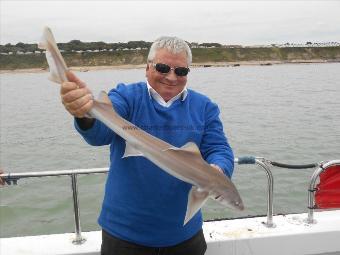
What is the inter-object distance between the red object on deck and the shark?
1.64 meters

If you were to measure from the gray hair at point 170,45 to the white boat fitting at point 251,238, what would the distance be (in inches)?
46.1

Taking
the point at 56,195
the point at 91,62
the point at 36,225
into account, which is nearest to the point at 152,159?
the point at 36,225

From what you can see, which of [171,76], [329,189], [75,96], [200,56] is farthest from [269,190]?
[200,56]

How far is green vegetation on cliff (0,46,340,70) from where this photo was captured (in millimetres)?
97125

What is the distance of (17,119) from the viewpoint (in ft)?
Answer: 79.9

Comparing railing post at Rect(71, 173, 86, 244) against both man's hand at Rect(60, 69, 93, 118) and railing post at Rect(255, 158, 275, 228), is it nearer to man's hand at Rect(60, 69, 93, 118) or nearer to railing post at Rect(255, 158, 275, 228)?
man's hand at Rect(60, 69, 93, 118)

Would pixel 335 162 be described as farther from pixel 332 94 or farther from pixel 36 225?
pixel 332 94

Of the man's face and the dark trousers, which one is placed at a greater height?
the man's face

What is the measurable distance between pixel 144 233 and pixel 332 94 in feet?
100

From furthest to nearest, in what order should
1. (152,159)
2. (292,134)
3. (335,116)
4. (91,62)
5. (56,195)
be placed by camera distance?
(91,62) → (335,116) → (292,134) → (56,195) → (152,159)

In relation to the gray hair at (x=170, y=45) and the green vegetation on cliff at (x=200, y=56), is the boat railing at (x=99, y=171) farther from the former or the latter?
the green vegetation on cliff at (x=200, y=56)

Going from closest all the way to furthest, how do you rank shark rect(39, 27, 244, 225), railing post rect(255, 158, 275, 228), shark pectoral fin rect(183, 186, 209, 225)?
shark rect(39, 27, 244, 225)
shark pectoral fin rect(183, 186, 209, 225)
railing post rect(255, 158, 275, 228)

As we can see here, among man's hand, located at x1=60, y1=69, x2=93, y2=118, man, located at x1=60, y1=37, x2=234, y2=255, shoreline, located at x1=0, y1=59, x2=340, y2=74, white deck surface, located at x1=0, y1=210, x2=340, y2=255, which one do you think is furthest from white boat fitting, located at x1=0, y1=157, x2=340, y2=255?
shoreline, located at x1=0, y1=59, x2=340, y2=74

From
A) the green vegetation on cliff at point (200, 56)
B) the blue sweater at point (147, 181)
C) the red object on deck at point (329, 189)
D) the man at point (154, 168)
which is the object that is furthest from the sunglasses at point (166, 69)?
the green vegetation on cliff at point (200, 56)
